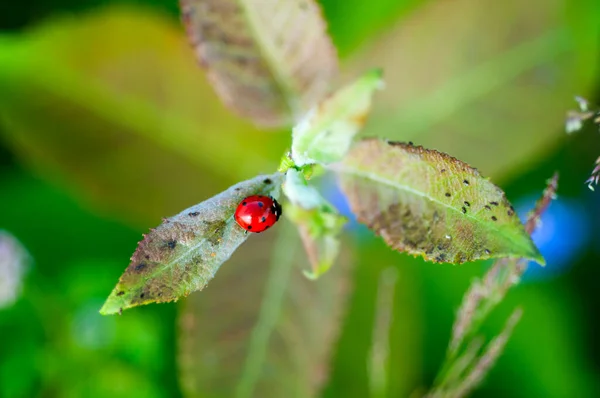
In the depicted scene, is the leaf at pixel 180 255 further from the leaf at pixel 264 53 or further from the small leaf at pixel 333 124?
the leaf at pixel 264 53

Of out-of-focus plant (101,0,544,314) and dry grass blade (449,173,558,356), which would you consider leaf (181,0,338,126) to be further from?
dry grass blade (449,173,558,356)

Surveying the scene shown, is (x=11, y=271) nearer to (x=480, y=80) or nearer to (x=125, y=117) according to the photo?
(x=125, y=117)

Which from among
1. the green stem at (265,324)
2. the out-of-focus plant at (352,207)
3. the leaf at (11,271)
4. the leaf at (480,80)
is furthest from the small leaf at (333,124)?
the leaf at (11,271)

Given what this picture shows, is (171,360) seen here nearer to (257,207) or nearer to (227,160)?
(227,160)

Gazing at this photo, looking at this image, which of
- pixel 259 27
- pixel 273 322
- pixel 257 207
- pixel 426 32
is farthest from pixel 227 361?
pixel 426 32

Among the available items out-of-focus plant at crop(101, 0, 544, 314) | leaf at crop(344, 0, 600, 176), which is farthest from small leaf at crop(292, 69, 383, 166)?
leaf at crop(344, 0, 600, 176)

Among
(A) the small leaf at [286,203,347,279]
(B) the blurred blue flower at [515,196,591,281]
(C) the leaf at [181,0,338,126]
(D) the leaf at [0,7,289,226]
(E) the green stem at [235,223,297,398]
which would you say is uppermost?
(D) the leaf at [0,7,289,226]

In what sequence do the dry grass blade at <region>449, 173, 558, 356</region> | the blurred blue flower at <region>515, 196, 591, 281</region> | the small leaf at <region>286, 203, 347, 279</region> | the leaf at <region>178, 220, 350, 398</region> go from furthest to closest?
the blurred blue flower at <region>515, 196, 591, 281</region>, the leaf at <region>178, 220, 350, 398</region>, the dry grass blade at <region>449, 173, 558, 356</region>, the small leaf at <region>286, 203, 347, 279</region>
